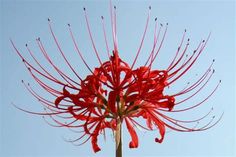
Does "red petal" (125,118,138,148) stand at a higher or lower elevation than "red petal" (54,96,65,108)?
lower

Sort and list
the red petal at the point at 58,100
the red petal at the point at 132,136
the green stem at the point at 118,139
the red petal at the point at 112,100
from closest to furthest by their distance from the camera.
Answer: the green stem at the point at 118,139
the red petal at the point at 112,100
the red petal at the point at 58,100
the red petal at the point at 132,136

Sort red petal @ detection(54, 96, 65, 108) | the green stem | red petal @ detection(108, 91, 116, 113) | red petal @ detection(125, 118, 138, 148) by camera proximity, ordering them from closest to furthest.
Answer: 1. the green stem
2. red petal @ detection(108, 91, 116, 113)
3. red petal @ detection(54, 96, 65, 108)
4. red petal @ detection(125, 118, 138, 148)

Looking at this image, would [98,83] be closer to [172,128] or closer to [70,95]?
[70,95]

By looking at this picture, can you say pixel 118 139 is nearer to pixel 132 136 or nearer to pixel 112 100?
pixel 112 100

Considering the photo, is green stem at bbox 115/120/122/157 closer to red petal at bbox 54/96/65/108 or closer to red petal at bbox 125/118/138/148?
red petal at bbox 125/118/138/148

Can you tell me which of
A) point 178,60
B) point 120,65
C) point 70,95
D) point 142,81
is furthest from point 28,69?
point 178,60

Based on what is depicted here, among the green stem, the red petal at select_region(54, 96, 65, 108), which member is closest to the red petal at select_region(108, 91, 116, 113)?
the green stem

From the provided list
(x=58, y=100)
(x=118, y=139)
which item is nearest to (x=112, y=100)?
(x=118, y=139)

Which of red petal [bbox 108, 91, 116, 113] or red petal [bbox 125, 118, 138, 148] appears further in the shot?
red petal [bbox 125, 118, 138, 148]

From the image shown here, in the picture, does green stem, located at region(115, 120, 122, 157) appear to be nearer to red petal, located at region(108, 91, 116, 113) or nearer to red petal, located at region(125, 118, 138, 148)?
red petal, located at region(108, 91, 116, 113)

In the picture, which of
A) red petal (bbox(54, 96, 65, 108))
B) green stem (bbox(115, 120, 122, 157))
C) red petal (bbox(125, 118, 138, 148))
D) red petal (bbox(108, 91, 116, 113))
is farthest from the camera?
red petal (bbox(125, 118, 138, 148))

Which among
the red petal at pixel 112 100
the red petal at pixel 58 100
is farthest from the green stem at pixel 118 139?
the red petal at pixel 58 100

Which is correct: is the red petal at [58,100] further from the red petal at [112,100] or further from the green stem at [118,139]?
the green stem at [118,139]
